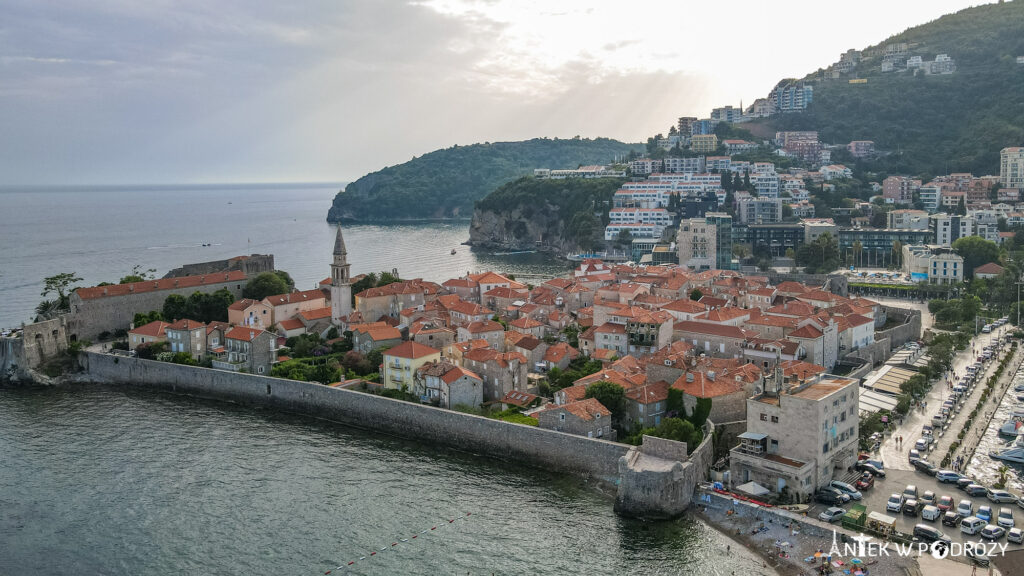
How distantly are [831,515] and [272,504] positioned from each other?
53.6ft

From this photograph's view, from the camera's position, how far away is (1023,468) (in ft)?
82.8

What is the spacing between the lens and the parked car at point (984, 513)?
68.7 feet

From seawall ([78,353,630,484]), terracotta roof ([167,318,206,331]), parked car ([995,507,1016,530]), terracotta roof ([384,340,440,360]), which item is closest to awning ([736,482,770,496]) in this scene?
seawall ([78,353,630,484])

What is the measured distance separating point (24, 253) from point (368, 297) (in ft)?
233

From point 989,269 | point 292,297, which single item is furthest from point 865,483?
point 989,269

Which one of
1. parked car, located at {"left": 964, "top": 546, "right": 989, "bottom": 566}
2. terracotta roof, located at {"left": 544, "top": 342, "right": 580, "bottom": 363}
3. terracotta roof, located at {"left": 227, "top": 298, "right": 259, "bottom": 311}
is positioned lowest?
parked car, located at {"left": 964, "top": 546, "right": 989, "bottom": 566}

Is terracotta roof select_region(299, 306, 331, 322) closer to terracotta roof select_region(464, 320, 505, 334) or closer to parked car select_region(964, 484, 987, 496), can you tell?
terracotta roof select_region(464, 320, 505, 334)

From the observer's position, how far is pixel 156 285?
153ft

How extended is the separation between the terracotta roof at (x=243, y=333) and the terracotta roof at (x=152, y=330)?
16.4 feet

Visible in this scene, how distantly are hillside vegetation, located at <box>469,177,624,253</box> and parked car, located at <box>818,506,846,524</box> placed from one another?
75.7 metres

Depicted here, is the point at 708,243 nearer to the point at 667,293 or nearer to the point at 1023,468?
the point at 667,293

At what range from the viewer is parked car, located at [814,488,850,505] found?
22391 mm

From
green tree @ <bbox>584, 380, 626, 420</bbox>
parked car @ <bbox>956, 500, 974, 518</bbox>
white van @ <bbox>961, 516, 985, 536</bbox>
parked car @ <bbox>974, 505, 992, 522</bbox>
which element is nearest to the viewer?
white van @ <bbox>961, 516, 985, 536</bbox>

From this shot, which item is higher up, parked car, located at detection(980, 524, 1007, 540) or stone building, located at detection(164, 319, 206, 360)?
stone building, located at detection(164, 319, 206, 360)
